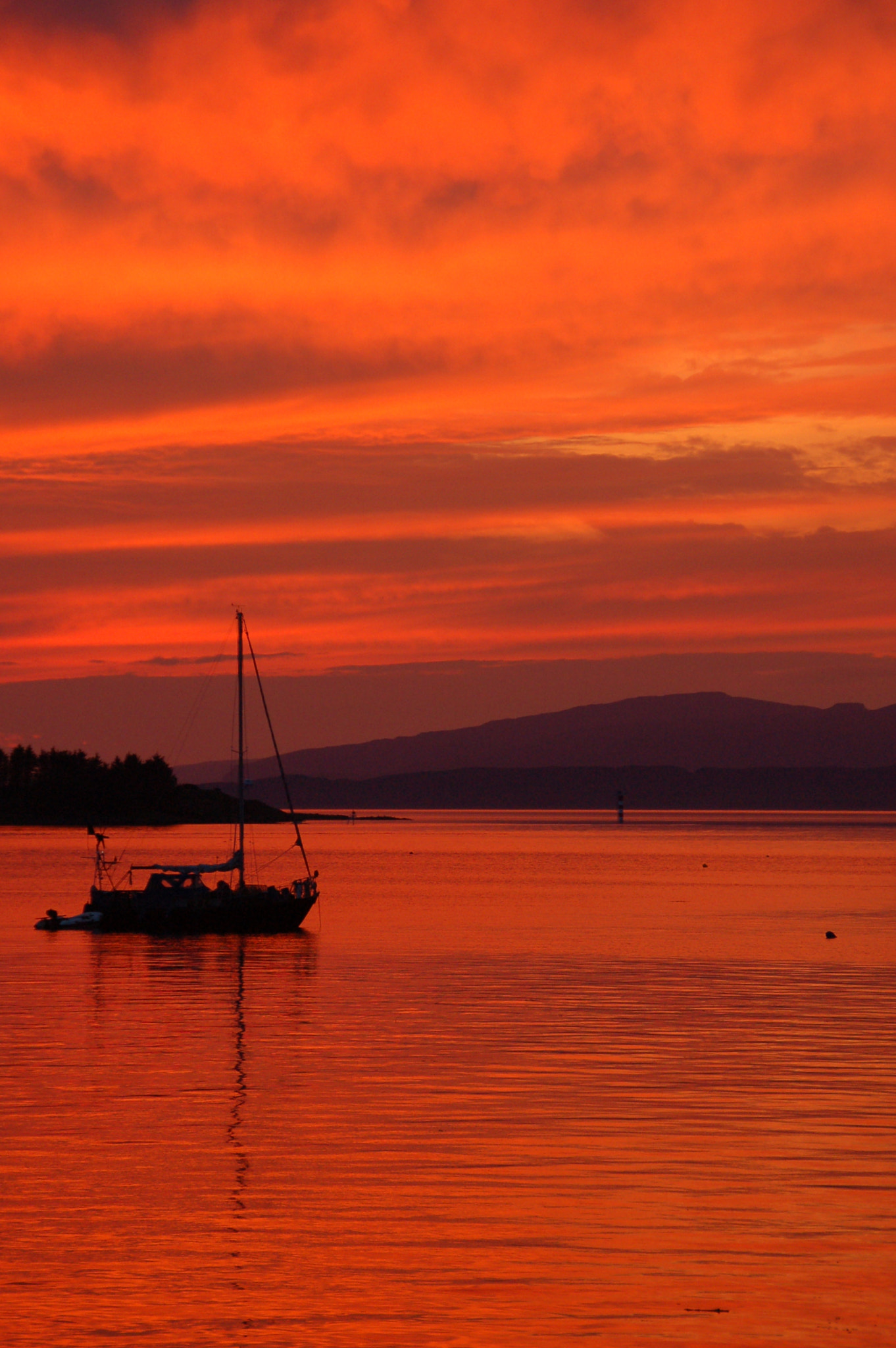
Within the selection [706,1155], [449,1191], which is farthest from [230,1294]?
[706,1155]

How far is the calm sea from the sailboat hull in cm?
2561

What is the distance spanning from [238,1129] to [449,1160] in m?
5.19

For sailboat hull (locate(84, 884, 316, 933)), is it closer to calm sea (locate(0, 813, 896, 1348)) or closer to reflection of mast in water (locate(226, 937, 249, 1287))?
calm sea (locate(0, 813, 896, 1348))

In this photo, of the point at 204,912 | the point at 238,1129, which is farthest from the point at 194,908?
the point at 238,1129

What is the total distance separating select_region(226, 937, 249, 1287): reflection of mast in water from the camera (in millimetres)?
27109

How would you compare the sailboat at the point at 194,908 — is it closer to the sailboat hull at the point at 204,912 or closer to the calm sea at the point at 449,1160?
the sailboat hull at the point at 204,912

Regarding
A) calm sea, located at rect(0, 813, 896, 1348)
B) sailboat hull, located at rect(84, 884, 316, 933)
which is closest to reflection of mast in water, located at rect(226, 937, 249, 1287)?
calm sea, located at rect(0, 813, 896, 1348)

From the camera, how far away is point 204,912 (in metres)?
98.1

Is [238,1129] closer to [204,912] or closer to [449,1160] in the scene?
[449,1160]

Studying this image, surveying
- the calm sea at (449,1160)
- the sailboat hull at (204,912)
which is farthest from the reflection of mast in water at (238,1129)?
the sailboat hull at (204,912)

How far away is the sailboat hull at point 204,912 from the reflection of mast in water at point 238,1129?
1487 inches

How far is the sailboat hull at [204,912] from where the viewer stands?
97062mm

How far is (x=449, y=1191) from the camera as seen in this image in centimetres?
2834

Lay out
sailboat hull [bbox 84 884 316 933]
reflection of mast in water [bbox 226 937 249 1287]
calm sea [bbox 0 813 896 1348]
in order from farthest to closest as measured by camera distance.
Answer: sailboat hull [bbox 84 884 316 933]
reflection of mast in water [bbox 226 937 249 1287]
calm sea [bbox 0 813 896 1348]
